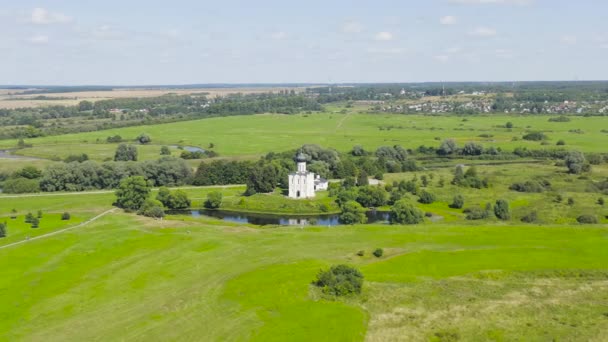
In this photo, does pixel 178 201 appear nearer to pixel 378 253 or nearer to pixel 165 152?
pixel 378 253

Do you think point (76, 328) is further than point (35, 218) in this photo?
No

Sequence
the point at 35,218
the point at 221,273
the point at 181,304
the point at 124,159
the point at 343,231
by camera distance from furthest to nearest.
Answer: the point at 124,159 < the point at 35,218 < the point at 343,231 < the point at 221,273 < the point at 181,304

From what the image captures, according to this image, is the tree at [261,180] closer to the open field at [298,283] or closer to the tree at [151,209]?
the tree at [151,209]

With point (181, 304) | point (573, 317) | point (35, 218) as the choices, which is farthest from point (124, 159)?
point (573, 317)

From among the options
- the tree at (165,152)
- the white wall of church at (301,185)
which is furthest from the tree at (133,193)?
the tree at (165,152)

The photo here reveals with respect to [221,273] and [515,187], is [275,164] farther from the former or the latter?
[221,273]

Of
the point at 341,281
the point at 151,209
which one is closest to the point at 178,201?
the point at 151,209
